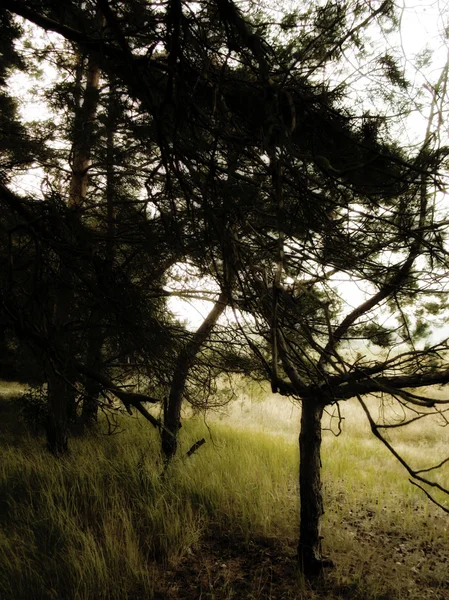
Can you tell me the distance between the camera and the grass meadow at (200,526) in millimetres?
3592

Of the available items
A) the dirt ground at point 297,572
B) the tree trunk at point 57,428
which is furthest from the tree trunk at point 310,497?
the tree trunk at point 57,428

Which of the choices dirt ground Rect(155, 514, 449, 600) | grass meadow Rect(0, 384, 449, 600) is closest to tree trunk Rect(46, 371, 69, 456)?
grass meadow Rect(0, 384, 449, 600)

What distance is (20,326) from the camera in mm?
2020

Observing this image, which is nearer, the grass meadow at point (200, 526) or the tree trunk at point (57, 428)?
the grass meadow at point (200, 526)

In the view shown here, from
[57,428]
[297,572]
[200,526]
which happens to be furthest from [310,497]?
[57,428]

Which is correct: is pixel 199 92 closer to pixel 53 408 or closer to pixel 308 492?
pixel 308 492

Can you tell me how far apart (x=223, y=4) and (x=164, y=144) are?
A: 458 mm

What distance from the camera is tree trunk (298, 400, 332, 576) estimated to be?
406 cm

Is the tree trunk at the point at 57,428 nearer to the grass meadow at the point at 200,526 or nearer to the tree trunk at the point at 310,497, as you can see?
the grass meadow at the point at 200,526

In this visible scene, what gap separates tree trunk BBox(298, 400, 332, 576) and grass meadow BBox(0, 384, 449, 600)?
0.56 feet

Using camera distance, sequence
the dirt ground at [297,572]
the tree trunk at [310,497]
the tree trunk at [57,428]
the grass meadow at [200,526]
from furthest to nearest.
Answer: the tree trunk at [57,428], the tree trunk at [310,497], the dirt ground at [297,572], the grass meadow at [200,526]

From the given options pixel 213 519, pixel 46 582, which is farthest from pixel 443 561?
pixel 46 582

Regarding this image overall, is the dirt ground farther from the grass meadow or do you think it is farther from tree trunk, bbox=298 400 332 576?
tree trunk, bbox=298 400 332 576

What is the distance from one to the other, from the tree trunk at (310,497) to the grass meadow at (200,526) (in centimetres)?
17
